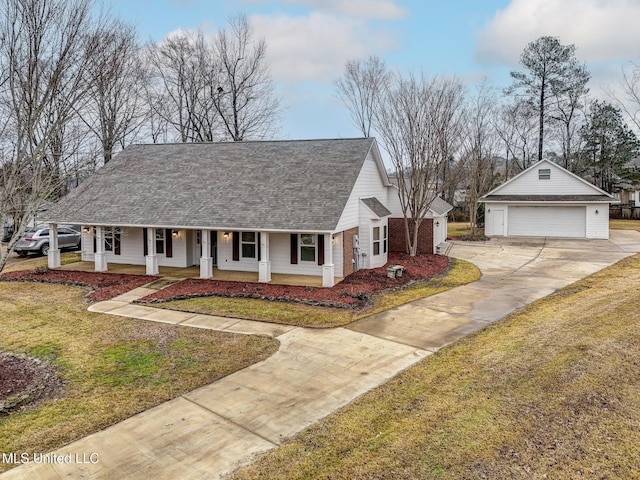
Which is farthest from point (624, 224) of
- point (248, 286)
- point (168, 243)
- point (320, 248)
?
point (168, 243)

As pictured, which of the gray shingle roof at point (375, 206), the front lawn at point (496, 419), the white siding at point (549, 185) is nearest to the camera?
the front lawn at point (496, 419)

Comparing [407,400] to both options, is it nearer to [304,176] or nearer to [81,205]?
[304,176]

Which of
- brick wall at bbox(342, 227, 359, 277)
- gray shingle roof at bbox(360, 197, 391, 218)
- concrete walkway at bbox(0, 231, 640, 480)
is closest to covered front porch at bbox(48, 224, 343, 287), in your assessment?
brick wall at bbox(342, 227, 359, 277)

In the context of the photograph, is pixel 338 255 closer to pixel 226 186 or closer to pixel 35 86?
pixel 226 186

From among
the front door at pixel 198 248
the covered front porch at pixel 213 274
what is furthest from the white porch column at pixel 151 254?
the front door at pixel 198 248

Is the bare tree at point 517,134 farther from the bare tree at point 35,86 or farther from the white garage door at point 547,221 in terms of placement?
the bare tree at point 35,86
